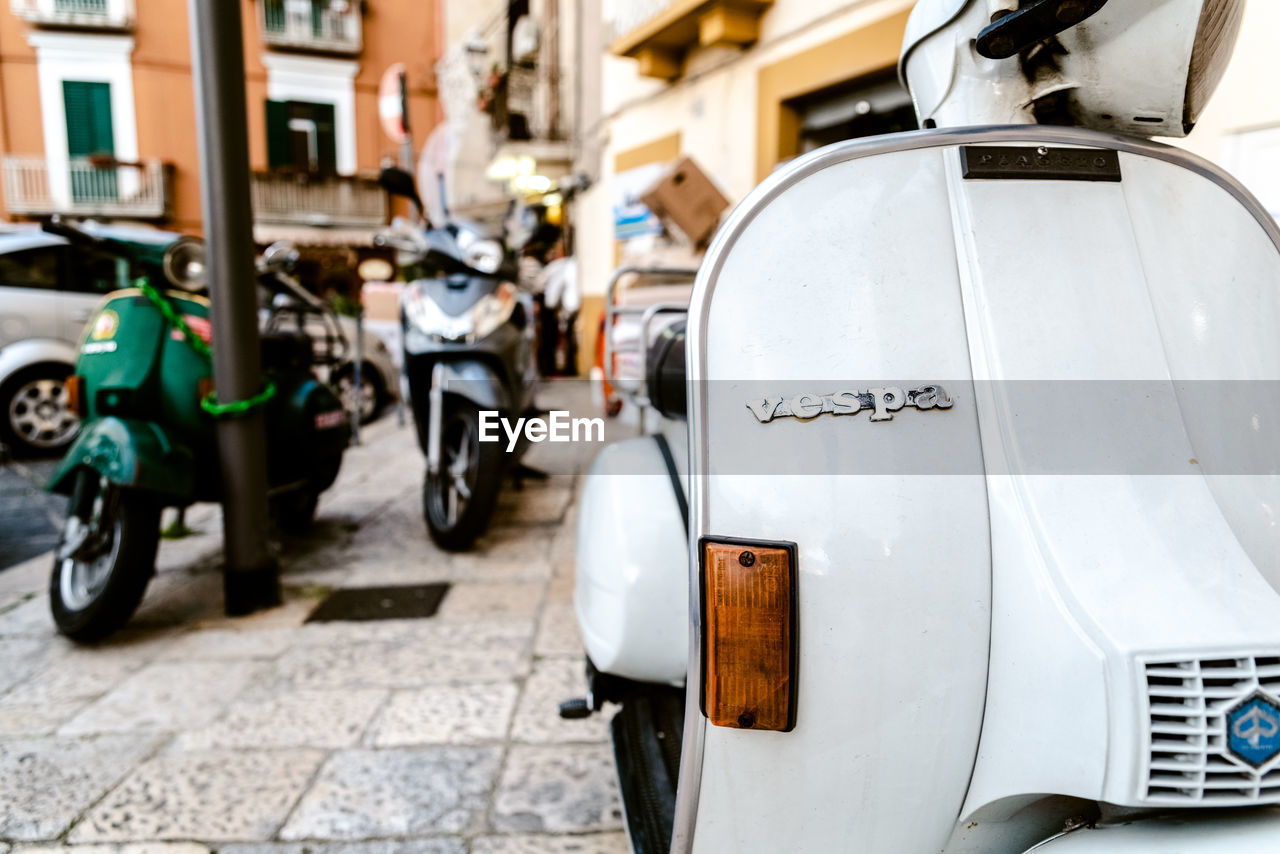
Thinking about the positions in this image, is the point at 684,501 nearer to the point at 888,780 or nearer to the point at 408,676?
the point at 888,780

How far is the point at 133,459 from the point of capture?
94.0 inches

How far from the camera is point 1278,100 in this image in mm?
2551

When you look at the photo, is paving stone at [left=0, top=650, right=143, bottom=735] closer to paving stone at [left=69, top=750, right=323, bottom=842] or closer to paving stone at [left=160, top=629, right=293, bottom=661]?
paving stone at [left=160, top=629, right=293, bottom=661]

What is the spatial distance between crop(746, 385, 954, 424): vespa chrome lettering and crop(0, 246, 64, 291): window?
23.1 feet

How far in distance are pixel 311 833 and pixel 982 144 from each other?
5.89 feet

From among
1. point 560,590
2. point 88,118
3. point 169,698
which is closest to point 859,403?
point 169,698

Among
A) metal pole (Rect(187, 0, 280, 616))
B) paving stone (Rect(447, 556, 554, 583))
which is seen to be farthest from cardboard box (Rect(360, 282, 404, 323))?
metal pole (Rect(187, 0, 280, 616))

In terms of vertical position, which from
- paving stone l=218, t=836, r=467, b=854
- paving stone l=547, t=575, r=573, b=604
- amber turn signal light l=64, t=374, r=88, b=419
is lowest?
paving stone l=218, t=836, r=467, b=854

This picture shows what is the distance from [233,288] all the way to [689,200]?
2746 mm

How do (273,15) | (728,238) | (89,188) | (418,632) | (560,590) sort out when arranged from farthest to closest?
(273,15) < (89,188) < (560,590) < (418,632) < (728,238)

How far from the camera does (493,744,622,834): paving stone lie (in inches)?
64.1

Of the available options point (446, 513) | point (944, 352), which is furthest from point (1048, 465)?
point (446, 513)

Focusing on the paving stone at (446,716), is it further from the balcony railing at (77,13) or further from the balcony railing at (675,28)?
the balcony railing at (77,13)

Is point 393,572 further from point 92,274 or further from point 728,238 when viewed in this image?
point 92,274
